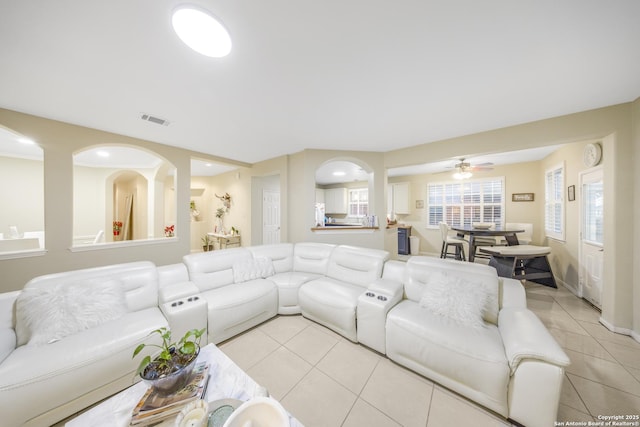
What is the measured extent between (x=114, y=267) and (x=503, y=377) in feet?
11.0

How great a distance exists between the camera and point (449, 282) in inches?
72.7

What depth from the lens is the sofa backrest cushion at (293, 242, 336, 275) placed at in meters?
3.00

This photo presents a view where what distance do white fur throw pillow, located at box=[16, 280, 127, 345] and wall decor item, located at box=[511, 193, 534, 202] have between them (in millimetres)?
7541

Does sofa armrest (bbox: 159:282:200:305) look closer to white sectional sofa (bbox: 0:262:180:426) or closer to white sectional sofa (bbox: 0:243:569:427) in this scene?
white sectional sofa (bbox: 0:243:569:427)

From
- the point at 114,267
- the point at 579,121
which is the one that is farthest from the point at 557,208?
the point at 114,267

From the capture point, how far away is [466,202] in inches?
228

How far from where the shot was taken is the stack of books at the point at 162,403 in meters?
0.91

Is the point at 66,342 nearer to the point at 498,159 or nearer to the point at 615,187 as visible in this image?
the point at 615,187

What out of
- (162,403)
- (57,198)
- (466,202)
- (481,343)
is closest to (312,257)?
(481,343)

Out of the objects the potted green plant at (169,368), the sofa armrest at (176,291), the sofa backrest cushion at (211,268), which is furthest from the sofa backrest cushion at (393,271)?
the sofa armrest at (176,291)

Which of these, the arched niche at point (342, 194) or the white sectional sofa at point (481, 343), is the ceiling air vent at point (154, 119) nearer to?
the white sectional sofa at point (481, 343)

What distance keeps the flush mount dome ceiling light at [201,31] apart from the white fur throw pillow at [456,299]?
2622 mm

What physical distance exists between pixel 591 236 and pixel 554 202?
55.6 inches

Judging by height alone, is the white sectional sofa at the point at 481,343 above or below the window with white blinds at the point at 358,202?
below
